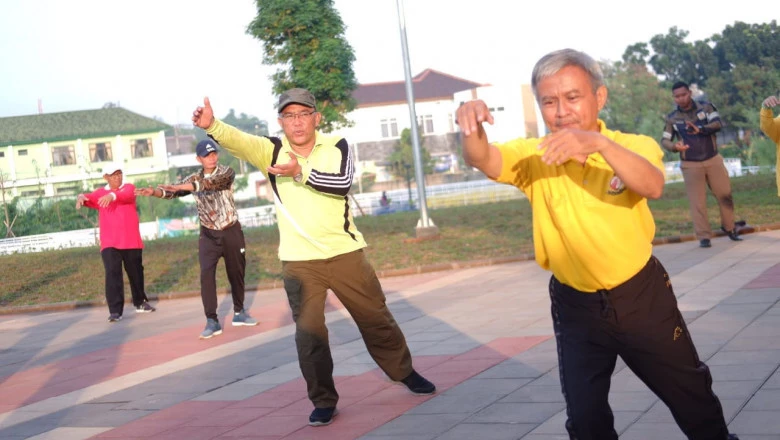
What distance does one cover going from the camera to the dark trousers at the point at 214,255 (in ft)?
35.7

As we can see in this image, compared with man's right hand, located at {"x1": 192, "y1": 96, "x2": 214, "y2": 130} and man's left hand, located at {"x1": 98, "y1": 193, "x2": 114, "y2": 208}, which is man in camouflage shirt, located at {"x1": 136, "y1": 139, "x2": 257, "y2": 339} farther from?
man's right hand, located at {"x1": 192, "y1": 96, "x2": 214, "y2": 130}

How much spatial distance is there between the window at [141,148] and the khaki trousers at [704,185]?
170ft

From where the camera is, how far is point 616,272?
3795mm

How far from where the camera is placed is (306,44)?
29.0 m

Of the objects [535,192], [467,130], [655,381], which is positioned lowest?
[655,381]

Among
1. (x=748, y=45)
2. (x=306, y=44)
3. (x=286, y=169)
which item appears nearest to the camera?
(x=286, y=169)

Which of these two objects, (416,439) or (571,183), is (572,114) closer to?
(571,183)

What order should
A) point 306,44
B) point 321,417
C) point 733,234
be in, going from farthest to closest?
point 306,44, point 733,234, point 321,417

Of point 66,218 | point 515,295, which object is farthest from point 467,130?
point 66,218

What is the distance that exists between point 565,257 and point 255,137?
9.70 ft

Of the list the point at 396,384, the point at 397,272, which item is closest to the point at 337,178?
the point at 396,384

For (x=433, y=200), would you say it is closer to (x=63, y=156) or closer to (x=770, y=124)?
(x=63, y=156)

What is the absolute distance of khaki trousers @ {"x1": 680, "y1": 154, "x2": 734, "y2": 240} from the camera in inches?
540

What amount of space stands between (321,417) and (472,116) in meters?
3.29
